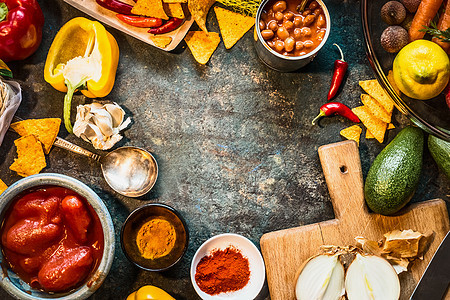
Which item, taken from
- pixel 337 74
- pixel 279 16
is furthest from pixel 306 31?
pixel 337 74

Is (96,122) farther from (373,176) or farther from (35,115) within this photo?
(373,176)

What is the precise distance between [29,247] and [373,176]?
1.65m

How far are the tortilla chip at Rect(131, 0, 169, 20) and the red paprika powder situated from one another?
48.5 inches

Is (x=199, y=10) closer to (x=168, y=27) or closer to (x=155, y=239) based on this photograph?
(x=168, y=27)

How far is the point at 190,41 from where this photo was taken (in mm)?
2410

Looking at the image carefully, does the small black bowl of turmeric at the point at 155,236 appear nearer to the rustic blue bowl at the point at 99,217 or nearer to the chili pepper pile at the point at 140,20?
the rustic blue bowl at the point at 99,217

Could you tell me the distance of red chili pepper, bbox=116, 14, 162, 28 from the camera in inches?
92.2

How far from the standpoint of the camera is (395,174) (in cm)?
214

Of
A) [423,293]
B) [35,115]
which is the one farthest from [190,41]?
[423,293]

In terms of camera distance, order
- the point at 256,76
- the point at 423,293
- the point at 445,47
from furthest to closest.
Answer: the point at 256,76
the point at 423,293
the point at 445,47

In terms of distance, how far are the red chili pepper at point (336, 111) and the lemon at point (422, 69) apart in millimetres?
372

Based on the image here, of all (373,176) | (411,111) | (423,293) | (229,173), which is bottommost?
(423,293)

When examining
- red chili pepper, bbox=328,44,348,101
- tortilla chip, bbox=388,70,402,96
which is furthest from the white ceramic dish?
tortilla chip, bbox=388,70,402,96

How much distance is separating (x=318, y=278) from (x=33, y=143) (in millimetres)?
1567
